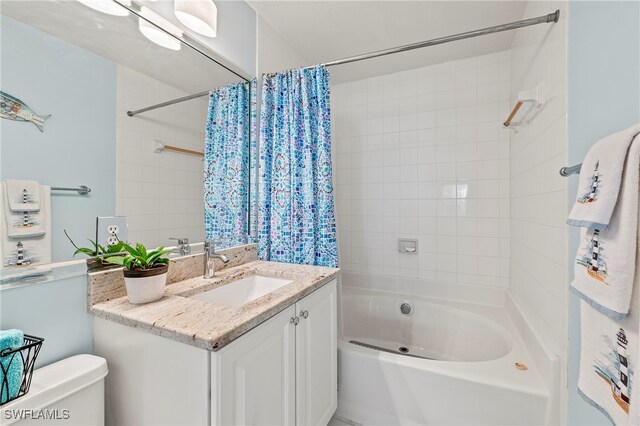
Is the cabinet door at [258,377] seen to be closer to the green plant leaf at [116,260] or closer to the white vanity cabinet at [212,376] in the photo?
the white vanity cabinet at [212,376]

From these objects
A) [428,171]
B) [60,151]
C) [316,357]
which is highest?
[428,171]

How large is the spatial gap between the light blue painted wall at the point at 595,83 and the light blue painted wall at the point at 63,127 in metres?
1.66

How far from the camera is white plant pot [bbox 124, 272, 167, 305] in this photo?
896mm

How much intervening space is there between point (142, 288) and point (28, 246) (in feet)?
1.07

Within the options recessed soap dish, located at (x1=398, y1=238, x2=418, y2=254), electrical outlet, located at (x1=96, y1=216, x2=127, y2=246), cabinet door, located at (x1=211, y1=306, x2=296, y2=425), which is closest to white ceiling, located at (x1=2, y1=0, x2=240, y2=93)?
electrical outlet, located at (x1=96, y1=216, x2=127, y2=246)

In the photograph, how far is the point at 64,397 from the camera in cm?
73

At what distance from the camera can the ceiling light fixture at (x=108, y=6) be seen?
95 centimetres

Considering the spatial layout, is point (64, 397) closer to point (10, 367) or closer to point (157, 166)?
point (10, 367)

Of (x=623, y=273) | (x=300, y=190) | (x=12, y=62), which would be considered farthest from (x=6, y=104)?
(x=623, y=273)

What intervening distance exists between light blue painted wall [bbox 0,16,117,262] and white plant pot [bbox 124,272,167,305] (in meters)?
0.22

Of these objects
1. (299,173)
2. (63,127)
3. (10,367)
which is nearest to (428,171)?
(299,173)

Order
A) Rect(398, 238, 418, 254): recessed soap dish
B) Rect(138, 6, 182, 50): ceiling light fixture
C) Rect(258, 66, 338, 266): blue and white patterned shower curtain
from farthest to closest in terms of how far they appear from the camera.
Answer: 1. Rect(398, 238, 418, 254): recessed soap dish
2. Rect(258, 66, 338, 266): blue and white patterned shower curtain
3. Rect(138, 6, 182, 50): ceiling light fixture

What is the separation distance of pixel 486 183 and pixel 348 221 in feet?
4.09

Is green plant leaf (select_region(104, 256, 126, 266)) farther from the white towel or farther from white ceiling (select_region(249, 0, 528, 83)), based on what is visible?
white ceiling (select_region(249, 0, 528, 83))
